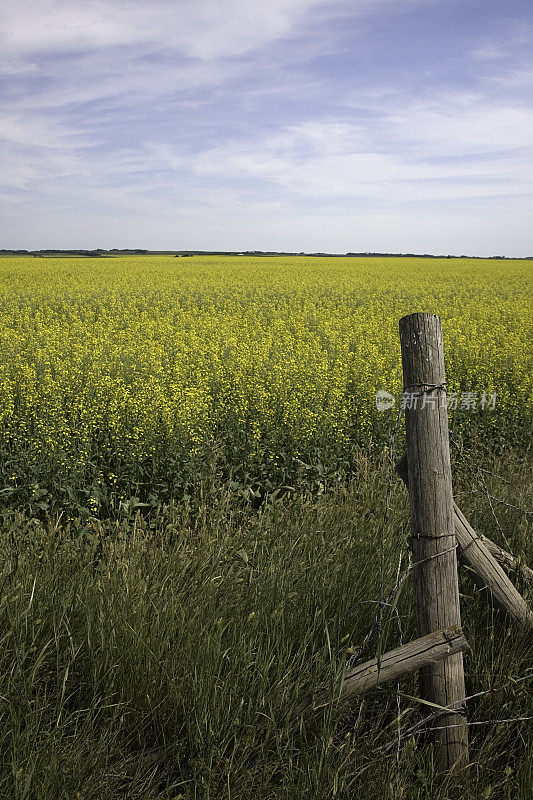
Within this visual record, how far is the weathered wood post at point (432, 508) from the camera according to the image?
211 centimetres

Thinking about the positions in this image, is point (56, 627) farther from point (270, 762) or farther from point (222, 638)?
point (270, 762)

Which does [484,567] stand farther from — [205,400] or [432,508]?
[205,400]

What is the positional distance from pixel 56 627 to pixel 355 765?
1258mm

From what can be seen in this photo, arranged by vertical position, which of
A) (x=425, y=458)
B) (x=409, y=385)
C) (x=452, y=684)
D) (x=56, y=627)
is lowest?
(x=452, y=684)

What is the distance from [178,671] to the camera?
2180 millimetres

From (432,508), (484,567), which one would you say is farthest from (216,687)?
(484,567)

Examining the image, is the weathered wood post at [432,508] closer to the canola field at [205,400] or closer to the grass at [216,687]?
the grass at [216,687]

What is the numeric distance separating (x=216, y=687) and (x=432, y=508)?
3.30 ft

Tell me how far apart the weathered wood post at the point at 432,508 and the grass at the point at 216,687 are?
0.16 meters

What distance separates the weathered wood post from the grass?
0.16m

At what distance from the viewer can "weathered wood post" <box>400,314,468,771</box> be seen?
211 centimetres

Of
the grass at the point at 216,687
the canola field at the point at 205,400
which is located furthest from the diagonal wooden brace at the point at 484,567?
the canola field at the point at 205,400

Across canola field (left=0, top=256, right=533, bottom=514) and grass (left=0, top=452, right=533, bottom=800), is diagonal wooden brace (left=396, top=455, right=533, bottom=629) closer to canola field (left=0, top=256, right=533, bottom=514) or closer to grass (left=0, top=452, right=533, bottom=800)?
grass (left=0, top=452, right=533, bottom=800)

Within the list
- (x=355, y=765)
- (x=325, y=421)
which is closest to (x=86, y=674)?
(x=355, y=765)
